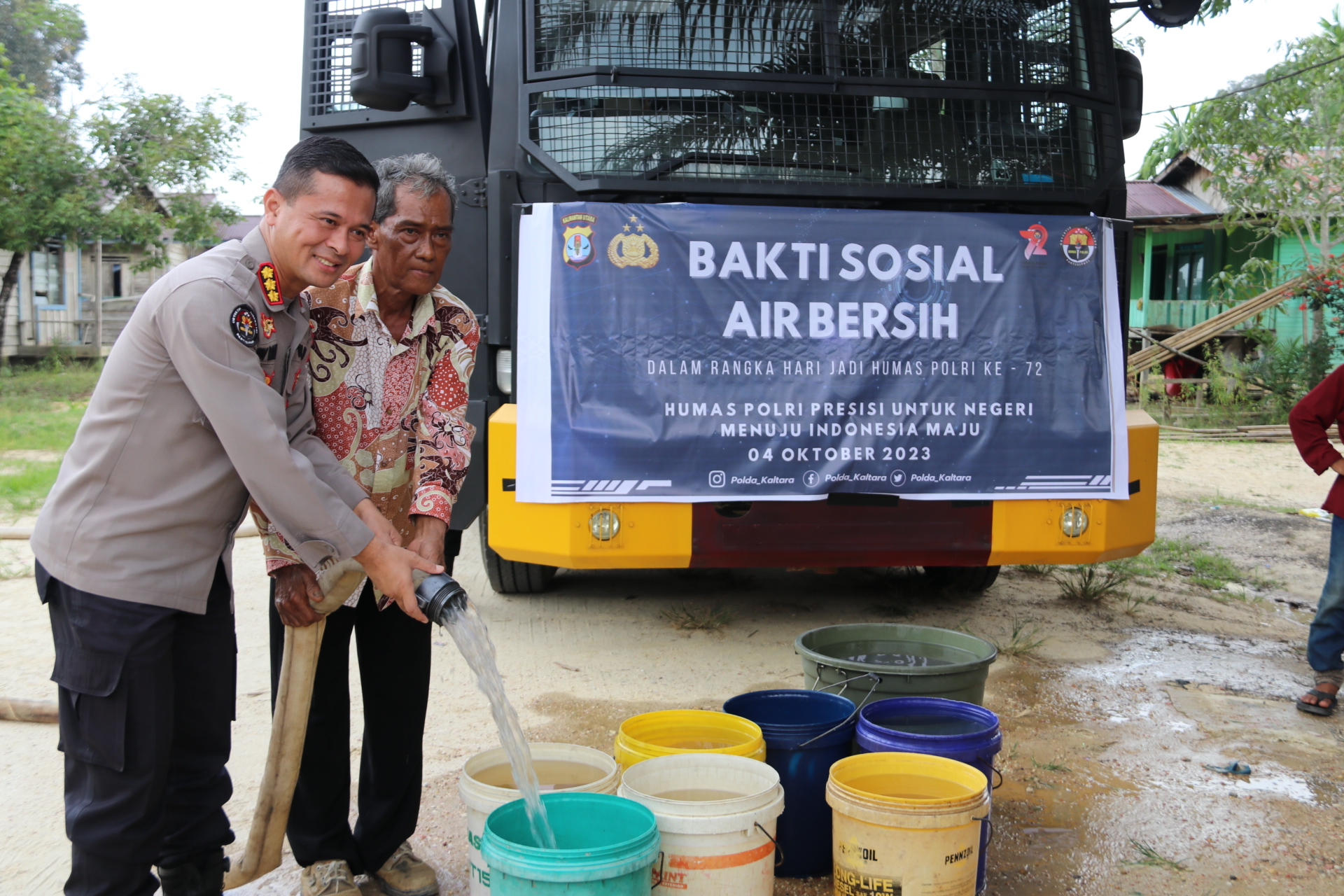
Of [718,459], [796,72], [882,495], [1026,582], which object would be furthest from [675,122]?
[1026,582]

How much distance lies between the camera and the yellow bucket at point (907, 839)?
235 cm

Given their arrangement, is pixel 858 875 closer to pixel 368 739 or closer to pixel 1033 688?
pixel 368 739

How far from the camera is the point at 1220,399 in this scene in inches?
617

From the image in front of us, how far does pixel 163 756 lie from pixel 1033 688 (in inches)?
134

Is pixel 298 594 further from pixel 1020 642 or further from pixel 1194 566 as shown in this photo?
pixel 1194 566

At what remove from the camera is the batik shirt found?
2.55 m

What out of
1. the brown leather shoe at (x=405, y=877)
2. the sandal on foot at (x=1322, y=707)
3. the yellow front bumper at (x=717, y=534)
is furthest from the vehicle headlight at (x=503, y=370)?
the sandal on foot at (x=1322, y=707)

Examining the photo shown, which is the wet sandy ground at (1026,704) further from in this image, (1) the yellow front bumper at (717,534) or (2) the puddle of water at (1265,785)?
(1) the yellow front bumper at (717,534)

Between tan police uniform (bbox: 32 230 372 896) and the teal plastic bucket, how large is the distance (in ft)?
2.10

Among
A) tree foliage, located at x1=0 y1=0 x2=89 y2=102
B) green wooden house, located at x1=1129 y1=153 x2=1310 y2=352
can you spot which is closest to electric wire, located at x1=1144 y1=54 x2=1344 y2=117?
green wooden house, located at x1=1129 y1=153 x2=1310 y2=352

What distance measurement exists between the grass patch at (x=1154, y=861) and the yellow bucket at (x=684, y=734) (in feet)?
3.73

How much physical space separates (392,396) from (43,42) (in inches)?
1055

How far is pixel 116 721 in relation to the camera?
2.03 m

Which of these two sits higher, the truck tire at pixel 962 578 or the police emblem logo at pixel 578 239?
the police emblem logo at pixel 578 239
